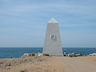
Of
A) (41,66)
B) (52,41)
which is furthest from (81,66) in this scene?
(52,41)

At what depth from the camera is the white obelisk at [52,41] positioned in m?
21.0

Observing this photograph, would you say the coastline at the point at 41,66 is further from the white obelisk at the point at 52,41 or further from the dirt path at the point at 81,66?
the white obelisk at the point at 52,41

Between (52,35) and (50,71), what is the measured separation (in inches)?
486

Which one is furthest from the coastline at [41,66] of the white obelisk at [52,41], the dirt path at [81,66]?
the white obelisk at [52,41]

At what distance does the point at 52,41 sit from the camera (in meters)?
21.1

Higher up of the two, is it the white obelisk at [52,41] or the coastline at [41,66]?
the white obelisk at [52,41]

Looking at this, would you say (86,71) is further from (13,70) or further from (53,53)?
(53,53)

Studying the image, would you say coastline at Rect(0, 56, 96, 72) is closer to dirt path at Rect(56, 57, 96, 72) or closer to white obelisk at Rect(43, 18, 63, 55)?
dirt path at Rect(56, 57, 96, 72)

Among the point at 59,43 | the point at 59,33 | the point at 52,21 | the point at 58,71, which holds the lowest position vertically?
the point at 58,71

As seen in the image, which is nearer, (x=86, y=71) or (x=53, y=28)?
(x=86, y=71)

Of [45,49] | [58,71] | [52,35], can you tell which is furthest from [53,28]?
[58,71]

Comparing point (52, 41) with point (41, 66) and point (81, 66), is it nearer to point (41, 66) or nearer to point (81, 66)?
point (81, 66)

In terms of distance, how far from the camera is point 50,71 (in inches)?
347

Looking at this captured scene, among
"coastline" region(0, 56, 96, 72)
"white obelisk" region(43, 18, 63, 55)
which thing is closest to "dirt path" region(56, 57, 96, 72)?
"coastline" region(0, 56, 96, 72)
